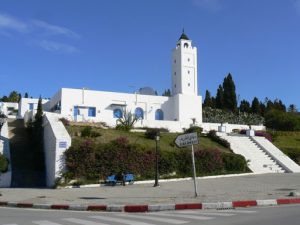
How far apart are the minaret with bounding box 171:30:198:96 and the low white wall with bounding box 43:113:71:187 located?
3044cm

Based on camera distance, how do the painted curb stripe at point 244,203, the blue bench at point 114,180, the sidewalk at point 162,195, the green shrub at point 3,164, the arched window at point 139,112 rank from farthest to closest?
the arched window at point 139,112 → the blue bench at point 114,180 → the green shrub at point 3,164 → the sidewalk at point 162,195 → the painted curb stripe at point 244,203

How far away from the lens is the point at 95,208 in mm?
15703

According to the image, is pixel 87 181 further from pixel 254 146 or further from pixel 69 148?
pixel 254 146

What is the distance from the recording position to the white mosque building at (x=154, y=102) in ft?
167

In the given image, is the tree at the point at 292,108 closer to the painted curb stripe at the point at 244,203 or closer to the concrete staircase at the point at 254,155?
the concrete staircase at the point at 254,155

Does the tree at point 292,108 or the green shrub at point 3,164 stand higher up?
the tree at point 292,108

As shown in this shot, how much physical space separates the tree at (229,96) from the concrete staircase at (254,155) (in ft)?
126

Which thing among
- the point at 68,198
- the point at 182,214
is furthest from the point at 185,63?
the point at 182,214

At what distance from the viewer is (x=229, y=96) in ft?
258

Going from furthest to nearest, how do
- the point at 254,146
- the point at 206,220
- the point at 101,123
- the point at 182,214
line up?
the point at 101,123 < the point at 254,146 < the point at 182,214 < the point at 206,220

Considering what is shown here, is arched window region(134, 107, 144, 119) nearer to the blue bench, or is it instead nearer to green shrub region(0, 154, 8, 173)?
the blue bench

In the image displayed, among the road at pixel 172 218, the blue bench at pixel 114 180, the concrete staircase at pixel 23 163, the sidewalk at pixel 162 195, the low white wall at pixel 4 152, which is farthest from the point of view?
the concrete staircase at pixel 23 163

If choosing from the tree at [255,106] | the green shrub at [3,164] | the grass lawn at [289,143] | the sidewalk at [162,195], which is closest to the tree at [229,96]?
the tree at [255,106]

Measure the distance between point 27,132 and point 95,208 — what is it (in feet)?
83.0
